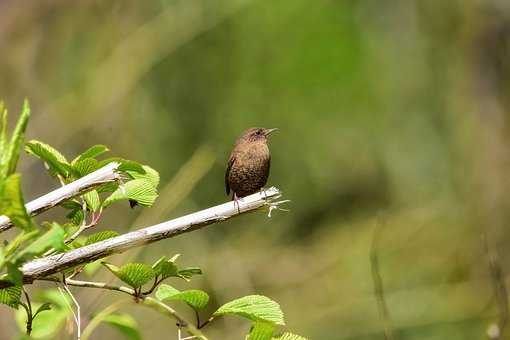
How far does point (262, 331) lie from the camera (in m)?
1.44

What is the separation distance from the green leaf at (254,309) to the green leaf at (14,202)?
45 centimetres

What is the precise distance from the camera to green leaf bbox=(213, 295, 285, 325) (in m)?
1.53

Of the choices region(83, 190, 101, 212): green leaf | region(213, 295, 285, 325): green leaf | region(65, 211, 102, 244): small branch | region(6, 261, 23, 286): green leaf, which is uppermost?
region(83, 190, 101, 212): green leaf

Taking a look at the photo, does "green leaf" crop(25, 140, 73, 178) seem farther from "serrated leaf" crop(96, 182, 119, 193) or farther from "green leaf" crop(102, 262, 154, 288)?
"green leaf" crop(102, 262, 154, 288)

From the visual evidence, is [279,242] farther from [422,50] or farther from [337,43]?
[422,50]

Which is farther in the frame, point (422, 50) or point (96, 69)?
point (422, 50)

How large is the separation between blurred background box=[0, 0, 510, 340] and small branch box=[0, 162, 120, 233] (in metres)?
5.07

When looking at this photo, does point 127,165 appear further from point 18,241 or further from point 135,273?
point 18,241

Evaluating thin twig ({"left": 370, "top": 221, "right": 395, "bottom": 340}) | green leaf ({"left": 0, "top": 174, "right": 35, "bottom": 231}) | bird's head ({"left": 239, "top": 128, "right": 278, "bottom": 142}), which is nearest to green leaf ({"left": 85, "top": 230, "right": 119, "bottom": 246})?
green leaf ({"left": 0, "top": 174, "right": 35, "bottom": 231})

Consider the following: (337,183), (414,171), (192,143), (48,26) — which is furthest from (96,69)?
(414,171)

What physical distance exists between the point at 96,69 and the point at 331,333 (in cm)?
300

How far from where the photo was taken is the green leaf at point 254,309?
60.1 inches

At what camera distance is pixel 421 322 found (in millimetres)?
6805

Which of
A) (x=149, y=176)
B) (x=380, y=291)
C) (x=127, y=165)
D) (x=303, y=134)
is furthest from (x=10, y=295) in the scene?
(x=303, y=134)
